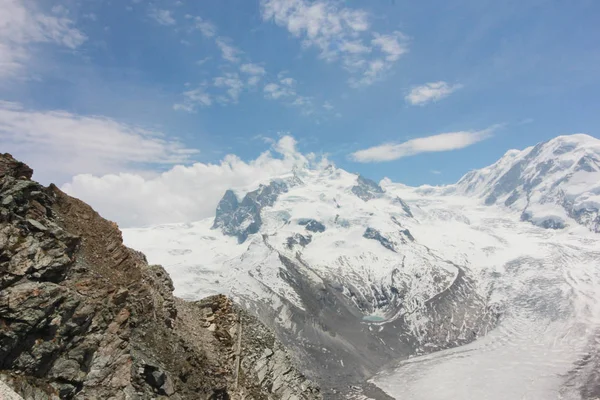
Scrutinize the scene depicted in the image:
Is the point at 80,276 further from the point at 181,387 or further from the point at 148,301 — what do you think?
the point at 181,387

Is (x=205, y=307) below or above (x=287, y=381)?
above

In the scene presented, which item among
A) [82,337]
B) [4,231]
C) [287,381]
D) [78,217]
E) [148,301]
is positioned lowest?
[287,381]

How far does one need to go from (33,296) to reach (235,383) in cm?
1740

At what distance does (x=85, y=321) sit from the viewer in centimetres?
2120

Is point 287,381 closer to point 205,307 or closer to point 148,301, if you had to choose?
point 205,307

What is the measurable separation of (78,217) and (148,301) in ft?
24.0

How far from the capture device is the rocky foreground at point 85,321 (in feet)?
61.1

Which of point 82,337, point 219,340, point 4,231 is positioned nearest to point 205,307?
point 219,340

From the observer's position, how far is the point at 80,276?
2341 centimetres

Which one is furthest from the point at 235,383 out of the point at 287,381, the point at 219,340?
the point at 287,381

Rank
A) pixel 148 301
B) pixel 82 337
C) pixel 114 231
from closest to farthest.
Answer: pixel 82 337 → pixel 148 301 → pixel 114 231

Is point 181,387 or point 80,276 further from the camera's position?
point 181,387

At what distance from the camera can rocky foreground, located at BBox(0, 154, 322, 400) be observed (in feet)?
61.1

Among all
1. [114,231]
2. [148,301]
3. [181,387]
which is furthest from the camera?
[114,231]
